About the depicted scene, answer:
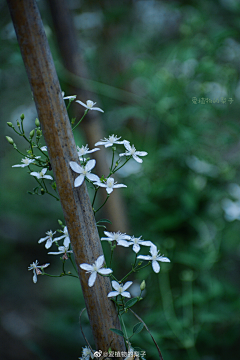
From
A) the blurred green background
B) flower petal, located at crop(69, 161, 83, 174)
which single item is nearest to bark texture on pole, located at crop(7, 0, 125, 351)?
flower petal, located at crop(69, 161, 83, 174)

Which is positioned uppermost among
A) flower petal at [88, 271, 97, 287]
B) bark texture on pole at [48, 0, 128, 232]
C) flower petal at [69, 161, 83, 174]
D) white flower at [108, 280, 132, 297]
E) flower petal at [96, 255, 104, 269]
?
bark texture on pole at [48, 0, 128, 232]

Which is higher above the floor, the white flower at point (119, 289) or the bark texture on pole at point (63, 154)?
the bark texture on pole at point (63, 154)

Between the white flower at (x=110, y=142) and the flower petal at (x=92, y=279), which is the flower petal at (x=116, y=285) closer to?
the flower petal at (x=92, y=279)

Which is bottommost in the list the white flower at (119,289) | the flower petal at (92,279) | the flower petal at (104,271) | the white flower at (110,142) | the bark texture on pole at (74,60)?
the white flower at (119,289)

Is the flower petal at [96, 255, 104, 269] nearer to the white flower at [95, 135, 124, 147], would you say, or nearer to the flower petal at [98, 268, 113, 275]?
the flower petal at [98, 268, 113, 275]

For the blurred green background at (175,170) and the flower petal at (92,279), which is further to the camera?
the blurred green background at (175,170)

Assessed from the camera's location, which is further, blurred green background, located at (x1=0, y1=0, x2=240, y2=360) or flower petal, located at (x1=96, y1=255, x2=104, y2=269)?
blurred green background, located at (x1=0, y1=0, x2=240, y2=360)

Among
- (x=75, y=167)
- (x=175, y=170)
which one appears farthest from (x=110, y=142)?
(x=175, y=170)

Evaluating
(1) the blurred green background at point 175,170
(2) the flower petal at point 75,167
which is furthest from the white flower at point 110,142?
(1) the blurred green background at point 175,170
